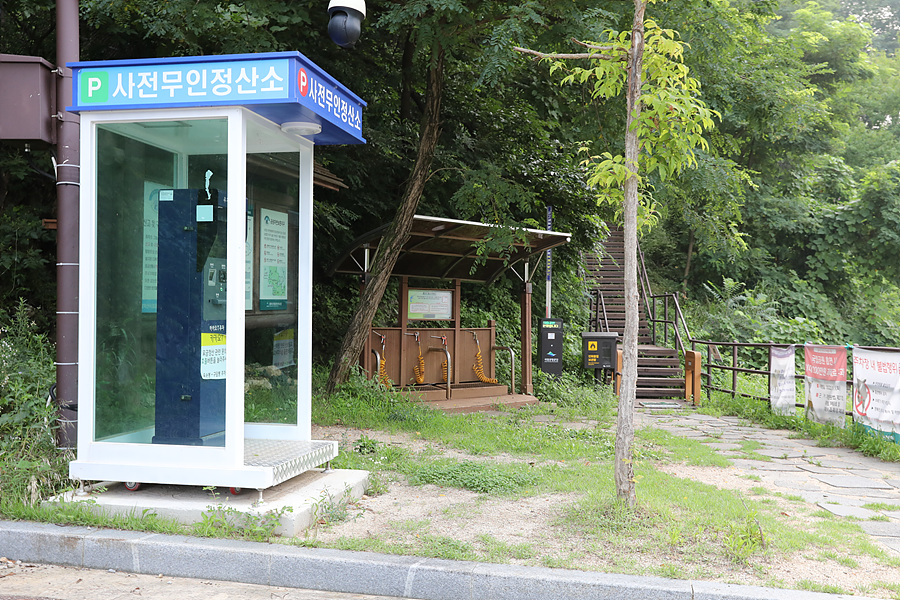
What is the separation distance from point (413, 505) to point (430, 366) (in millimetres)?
6868

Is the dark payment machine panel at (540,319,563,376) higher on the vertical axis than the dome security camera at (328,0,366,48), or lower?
lower

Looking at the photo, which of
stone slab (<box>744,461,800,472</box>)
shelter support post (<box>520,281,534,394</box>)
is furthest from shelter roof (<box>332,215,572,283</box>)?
stone slab (<box>744,461,800,472</box>)

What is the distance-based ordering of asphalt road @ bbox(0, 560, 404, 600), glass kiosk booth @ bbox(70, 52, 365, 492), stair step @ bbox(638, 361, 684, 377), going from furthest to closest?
1. stair step @ bbox(638, 361, 684, 377)
2. glass kiosk booth @ bbox(70, 52, 365, 492)
3. asphalt road @ bbox(0, 560, 404, 600)

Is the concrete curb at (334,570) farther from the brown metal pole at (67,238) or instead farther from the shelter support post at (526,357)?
the shelter support post at (526,357)

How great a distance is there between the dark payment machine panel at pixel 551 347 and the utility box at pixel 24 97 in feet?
33.8

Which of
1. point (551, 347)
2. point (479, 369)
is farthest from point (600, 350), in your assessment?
point (479, 369)

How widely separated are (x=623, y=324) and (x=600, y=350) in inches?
211

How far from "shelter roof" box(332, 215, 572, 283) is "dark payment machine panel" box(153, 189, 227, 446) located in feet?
18.4

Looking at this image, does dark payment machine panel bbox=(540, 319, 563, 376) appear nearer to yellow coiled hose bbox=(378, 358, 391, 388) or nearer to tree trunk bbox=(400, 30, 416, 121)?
yellow coiled hose bbox=(378, 358, 391, 388)

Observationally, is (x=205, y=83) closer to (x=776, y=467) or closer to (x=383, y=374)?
(x=776, y=467)

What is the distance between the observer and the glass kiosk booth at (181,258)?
5.14m

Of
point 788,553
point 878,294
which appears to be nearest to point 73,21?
point 788,553

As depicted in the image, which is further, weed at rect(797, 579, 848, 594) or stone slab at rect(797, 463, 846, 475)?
stone slab at rect(797, 463, 846, 475)

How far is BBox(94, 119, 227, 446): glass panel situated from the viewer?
5469mm
